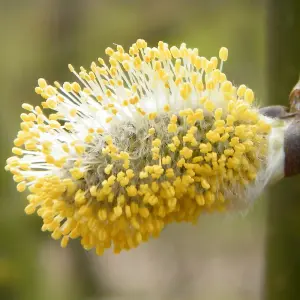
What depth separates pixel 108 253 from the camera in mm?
1299

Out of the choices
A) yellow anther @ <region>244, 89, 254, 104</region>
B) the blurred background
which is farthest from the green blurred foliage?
yellow anther @ <region>244, 89, 254, 104</region>

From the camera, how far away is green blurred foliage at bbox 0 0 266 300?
3.88 ft

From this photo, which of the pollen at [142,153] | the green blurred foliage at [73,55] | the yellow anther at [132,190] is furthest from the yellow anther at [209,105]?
the green blurred foliage at [73,55]

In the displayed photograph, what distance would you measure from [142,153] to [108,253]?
0.81 m

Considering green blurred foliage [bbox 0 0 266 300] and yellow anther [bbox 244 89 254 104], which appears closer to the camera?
yellow anther [bbox 244 89 254 104]

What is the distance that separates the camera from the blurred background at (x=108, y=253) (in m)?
1.21

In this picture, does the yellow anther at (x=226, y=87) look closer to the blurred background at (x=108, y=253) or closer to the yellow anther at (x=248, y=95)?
the yellow anther at (x=248, y=95)

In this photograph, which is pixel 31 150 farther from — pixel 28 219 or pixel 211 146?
pixel 28 219

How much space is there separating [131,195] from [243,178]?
13cm

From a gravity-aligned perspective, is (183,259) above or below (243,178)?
below

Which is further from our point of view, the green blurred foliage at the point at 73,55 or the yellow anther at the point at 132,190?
the green blurred foliage at the point at 73,55

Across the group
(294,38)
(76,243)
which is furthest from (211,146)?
(76,243)

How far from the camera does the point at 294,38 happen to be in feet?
2.56

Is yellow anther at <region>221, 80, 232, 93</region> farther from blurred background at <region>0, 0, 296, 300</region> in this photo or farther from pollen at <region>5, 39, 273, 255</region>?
blurred background at <region>0, 0, 296, 300</region>
